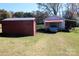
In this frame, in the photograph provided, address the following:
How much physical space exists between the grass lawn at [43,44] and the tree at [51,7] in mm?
736

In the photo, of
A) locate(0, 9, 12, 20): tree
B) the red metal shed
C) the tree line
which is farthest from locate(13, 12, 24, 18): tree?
the red metal shed

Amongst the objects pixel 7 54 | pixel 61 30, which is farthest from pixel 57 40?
pixel 7 54

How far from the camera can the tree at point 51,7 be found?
15.7 feet

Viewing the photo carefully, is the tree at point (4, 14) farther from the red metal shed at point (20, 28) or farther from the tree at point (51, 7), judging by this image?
the tree at point (51, 7)

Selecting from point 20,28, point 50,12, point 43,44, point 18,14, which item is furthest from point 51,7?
point 20,28

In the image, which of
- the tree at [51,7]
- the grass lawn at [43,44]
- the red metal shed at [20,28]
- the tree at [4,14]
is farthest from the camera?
the red metal shed at [20,28]

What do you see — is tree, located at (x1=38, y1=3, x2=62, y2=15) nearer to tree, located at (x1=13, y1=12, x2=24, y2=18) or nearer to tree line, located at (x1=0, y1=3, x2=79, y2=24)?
tree line, located at (x1=0, y1=3, x2=79, y2=24)

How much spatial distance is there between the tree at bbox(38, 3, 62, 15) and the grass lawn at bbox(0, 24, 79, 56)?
0.74 m

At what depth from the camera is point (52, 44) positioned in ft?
17.4

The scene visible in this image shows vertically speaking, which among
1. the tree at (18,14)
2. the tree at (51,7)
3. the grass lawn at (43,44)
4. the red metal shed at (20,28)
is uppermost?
the tree at (51,7)

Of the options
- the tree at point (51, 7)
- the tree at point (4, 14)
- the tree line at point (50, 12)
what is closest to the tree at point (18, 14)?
the tree line at point (50, 12)

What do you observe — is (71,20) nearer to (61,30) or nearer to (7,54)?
(61,30)

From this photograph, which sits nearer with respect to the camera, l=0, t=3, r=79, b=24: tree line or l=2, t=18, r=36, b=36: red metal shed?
l=0, t=3, r=79, b=24: tree line

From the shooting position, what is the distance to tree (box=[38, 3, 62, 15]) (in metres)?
4.79
